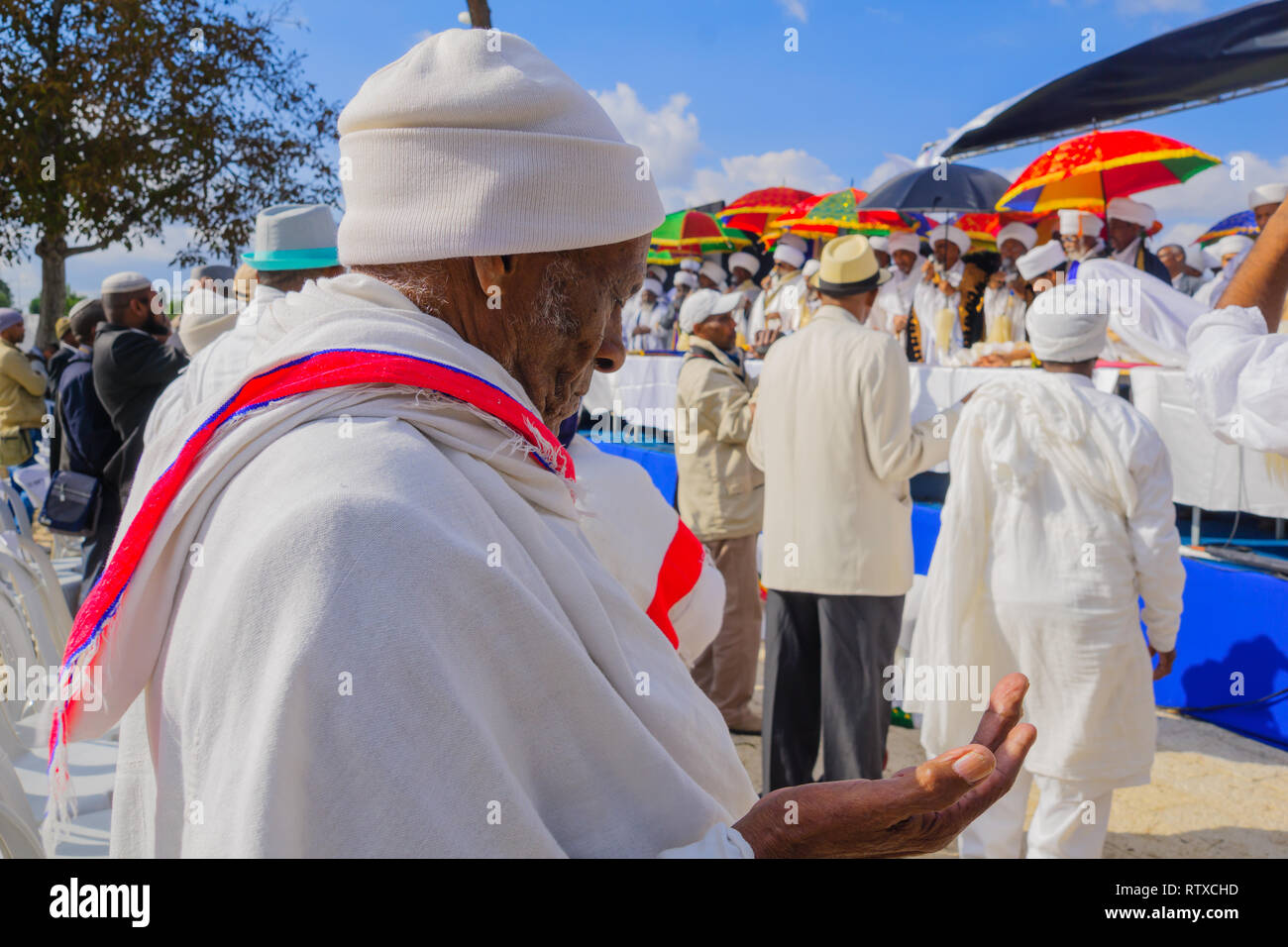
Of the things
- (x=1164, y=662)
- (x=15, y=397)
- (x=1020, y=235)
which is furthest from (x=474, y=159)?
(x=15, y=397)

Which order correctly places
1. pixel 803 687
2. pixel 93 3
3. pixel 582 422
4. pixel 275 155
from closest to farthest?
1. pixel 803 687
2. pixel 582 422
3. pixel 93 3
4. pixel 275 155

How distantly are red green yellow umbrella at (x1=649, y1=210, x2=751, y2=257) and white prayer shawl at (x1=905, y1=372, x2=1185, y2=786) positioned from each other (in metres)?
10.1

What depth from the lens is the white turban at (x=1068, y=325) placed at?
342 cm

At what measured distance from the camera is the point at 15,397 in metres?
8.66

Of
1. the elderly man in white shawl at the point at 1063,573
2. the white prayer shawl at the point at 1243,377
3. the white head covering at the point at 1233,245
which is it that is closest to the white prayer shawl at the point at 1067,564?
the elderly man in white shawl at the point at 1063,573

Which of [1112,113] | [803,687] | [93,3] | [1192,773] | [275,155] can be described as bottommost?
[1192,773]

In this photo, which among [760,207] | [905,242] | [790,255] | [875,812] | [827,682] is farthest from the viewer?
[760,207]

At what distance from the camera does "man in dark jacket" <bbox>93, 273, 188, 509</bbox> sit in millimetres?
4492

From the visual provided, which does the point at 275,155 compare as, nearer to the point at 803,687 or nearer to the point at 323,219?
the point at 323,219

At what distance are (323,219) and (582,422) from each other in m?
7.39

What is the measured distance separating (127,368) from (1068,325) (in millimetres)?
4039

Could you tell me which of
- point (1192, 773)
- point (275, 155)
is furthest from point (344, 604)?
point (275, 155)

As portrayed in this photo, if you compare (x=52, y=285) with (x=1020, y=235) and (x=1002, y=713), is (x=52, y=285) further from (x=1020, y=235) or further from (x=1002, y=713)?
(x=1002, y=713)

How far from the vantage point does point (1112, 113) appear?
25.2 feet
